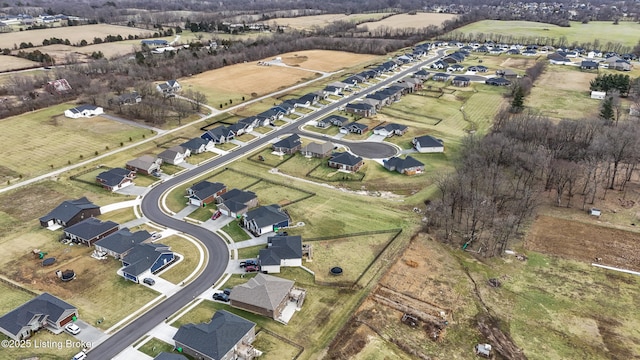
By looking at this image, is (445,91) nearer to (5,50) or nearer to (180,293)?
(180,293)

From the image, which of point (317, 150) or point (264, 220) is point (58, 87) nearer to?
point (317, 150)

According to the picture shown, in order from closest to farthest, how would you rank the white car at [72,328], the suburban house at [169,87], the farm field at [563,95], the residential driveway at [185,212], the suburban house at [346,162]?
the white car at [72,328] < the residential driveway at [185,212] < the suburban house at [346,162] < the farm field at [563,95] < the suburban house at [169,87]

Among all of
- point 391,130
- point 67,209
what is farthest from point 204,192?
point 391,130

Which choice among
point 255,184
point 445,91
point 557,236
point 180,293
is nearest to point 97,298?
point 180,293

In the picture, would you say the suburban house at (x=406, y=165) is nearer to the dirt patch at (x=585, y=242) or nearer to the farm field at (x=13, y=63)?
the dirt patch at (x=585, y=242)

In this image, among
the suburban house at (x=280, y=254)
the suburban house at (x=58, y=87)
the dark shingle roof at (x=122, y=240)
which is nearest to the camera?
the suburban house at (x=280, y=254)

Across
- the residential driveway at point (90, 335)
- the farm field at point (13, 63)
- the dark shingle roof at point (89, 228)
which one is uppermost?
the farm field at point (13, 63)

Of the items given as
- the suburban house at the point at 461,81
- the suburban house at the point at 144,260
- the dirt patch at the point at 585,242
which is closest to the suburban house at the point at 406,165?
the dirt patch at the point at 585,242

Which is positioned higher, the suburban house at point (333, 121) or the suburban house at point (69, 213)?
the suburban house at point (333, 121)
